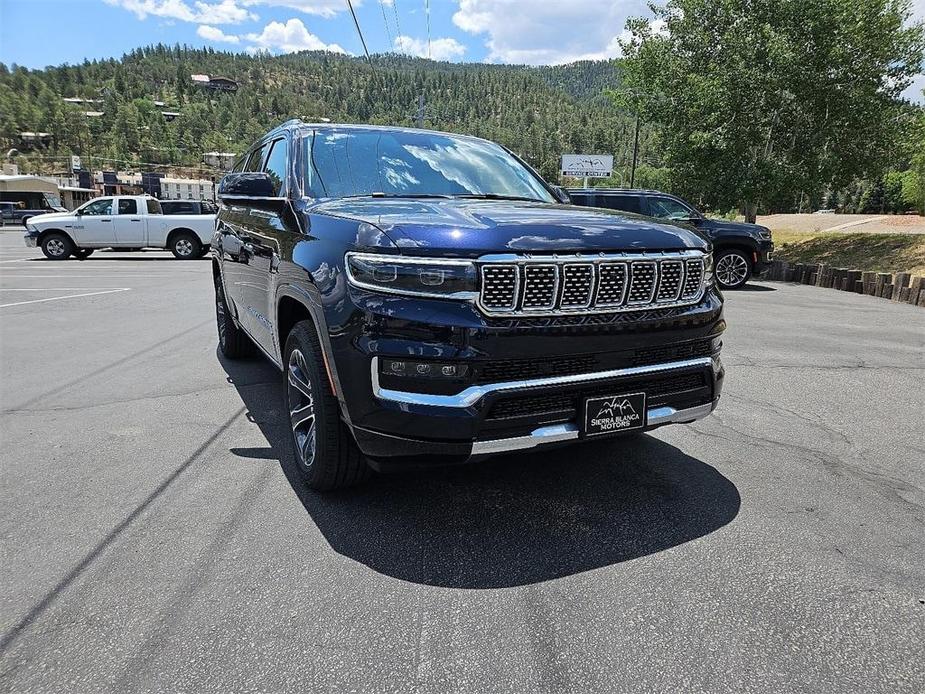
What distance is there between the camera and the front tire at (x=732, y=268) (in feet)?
43.8

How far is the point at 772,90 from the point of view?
655 inches

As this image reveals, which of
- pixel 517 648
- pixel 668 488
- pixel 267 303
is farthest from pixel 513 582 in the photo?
pixel 267 303

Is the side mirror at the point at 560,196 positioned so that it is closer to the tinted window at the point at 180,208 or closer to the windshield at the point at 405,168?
the windshield at the point at 405,168

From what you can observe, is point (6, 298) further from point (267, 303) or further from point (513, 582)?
point (513, 582)

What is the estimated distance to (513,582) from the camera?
8.17 feet

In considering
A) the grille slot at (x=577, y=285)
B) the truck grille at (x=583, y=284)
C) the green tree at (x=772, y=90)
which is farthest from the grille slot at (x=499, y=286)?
the green tree at (x=772, y=90)

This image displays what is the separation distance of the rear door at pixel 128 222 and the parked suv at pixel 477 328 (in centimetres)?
1766

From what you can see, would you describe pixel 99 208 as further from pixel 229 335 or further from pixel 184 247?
pixel 229 335

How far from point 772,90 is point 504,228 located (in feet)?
56.9

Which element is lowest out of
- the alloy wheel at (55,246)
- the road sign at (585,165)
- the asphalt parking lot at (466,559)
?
the alloy wheel at (55,246)

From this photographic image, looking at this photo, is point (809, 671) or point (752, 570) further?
point (752, 570)

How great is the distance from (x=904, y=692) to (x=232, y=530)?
262cm

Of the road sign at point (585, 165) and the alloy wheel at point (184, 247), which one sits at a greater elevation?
the road sign at point (585, 165)

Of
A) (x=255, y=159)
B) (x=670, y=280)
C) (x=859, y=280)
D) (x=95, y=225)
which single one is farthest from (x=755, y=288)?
(x=95, y=225)
